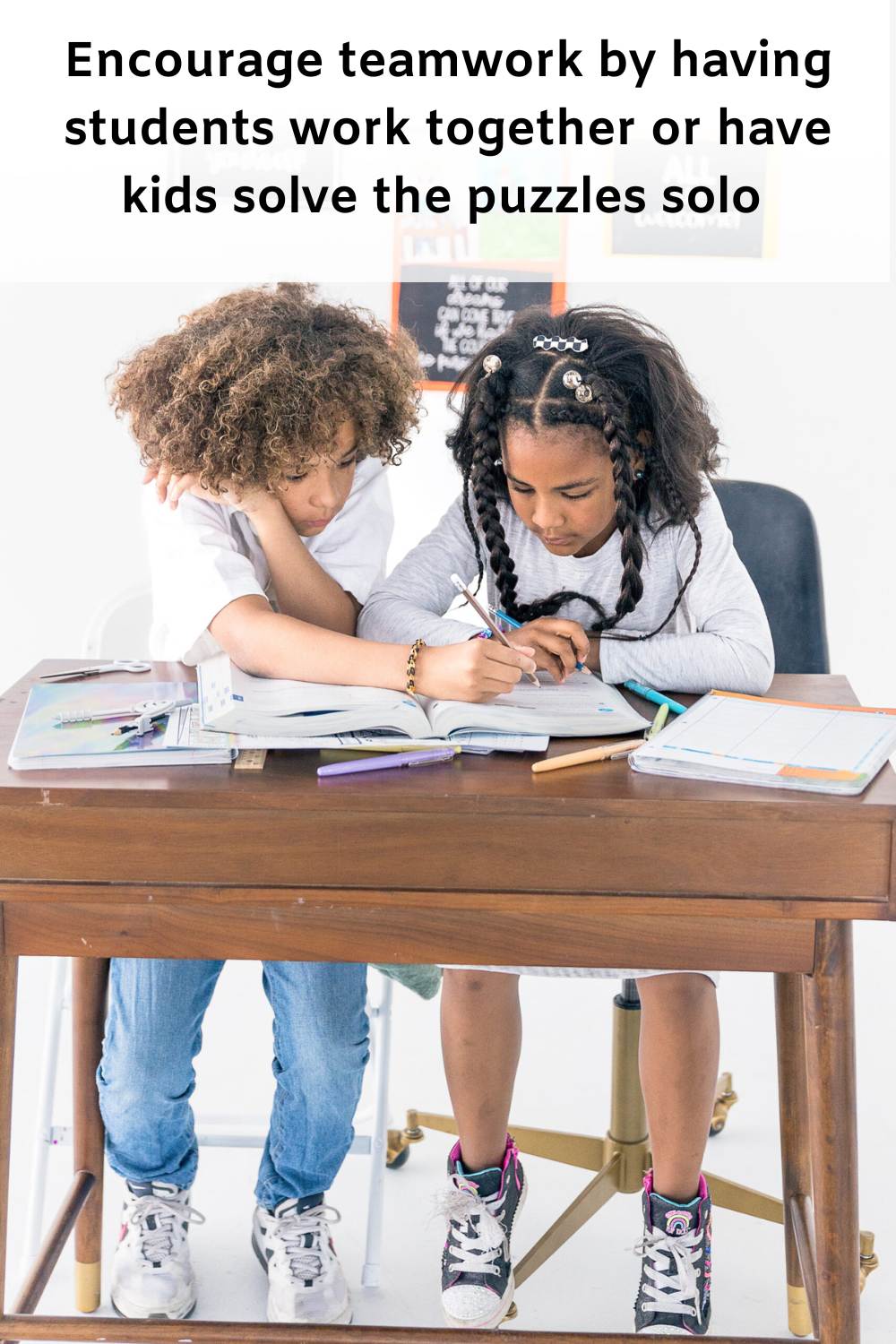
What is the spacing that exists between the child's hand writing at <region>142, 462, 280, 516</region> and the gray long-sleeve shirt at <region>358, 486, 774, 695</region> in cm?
17

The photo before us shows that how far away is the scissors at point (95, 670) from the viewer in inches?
63.8

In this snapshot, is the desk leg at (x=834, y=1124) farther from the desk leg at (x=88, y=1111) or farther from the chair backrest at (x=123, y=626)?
the chair backrest at (x=123, y=626)

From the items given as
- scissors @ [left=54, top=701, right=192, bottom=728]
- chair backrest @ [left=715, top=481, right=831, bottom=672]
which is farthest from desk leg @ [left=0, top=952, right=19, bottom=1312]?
chair backrest @ [left=715, top=481, right=831, bottom=672]

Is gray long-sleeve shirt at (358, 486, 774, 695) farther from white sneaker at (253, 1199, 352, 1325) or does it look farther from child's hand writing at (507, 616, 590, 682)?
white sneaker at (253, 1199, 352, 1325)

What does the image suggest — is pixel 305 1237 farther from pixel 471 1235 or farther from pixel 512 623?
pixel 512 623

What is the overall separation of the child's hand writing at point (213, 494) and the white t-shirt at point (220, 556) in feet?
0.04

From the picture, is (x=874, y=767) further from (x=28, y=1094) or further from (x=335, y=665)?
(x=28, y=1094)

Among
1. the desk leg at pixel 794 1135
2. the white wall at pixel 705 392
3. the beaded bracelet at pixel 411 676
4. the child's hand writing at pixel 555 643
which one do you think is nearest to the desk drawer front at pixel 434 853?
the beaded bracelet at pixel 411 676

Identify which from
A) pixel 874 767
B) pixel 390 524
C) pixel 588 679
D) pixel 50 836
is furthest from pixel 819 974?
pixel 390 524

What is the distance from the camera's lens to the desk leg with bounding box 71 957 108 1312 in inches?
68.2

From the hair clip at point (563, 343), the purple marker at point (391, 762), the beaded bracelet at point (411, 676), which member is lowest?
the purple marker at point (391, 762)

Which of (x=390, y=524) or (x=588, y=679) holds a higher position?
(x=390, y=524)

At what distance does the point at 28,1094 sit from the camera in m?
2.26

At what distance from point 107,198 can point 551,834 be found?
2.42 m
